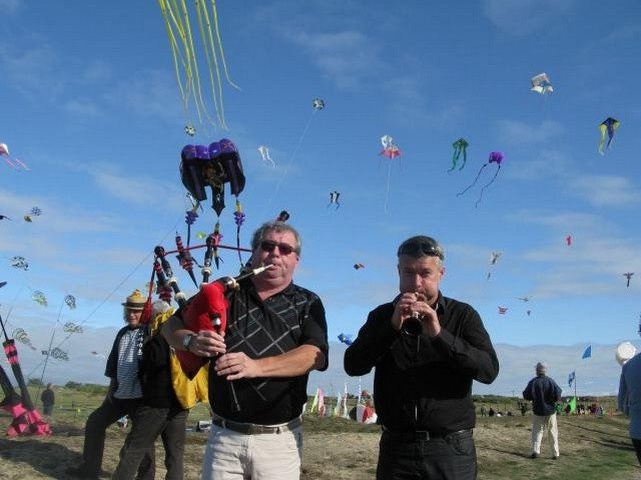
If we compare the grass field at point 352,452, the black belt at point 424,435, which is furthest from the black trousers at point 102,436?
the black belt at point 424,435

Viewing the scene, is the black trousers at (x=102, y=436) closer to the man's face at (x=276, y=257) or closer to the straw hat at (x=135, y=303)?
the straw hat at (x=135, y=303)

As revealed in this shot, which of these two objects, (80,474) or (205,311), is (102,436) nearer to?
(80,474)

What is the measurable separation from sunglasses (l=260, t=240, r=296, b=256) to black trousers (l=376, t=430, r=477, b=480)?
134cm

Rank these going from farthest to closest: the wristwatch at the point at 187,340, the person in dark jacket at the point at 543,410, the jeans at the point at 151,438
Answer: the person in dark jacket at the point at 543,410
the jeans at the point at 151,438
the wristwatch at the point at 187,340

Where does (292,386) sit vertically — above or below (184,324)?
below

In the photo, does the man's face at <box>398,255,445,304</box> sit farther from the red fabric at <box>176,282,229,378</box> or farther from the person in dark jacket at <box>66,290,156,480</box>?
the person in dark jacket at <box>66,290,156,480</box>

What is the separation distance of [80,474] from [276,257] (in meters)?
4.79

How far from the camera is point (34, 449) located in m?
7.85

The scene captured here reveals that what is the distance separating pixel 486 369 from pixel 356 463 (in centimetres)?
739

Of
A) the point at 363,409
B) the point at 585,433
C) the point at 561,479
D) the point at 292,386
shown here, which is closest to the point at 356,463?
the point at 561,479

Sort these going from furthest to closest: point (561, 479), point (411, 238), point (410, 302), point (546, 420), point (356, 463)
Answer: point (546, 420) → point (561, 479) → point (356, 463) → point (411, 238) → point (410, 302)

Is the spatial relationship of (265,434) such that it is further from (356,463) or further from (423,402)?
(356,463)

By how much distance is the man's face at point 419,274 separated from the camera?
12.1 ft

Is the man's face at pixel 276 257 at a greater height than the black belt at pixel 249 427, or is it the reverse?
the man's face at pixel 276 257
